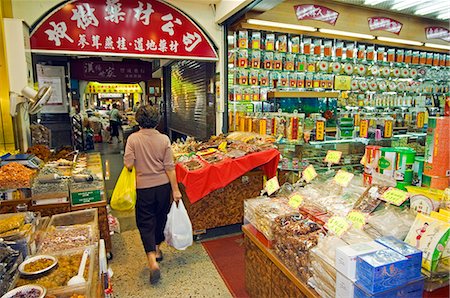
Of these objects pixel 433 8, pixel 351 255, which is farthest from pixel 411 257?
pixel 433 8

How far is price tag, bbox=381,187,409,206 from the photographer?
5.24ft

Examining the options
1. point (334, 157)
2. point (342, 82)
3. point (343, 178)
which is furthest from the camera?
point (342, 82)

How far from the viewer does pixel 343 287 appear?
131 centimetres

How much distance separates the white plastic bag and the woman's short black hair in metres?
0.81

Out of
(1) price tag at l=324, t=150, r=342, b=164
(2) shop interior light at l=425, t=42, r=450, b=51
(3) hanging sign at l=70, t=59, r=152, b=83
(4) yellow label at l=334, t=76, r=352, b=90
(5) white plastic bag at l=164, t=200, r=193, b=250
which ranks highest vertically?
(2) shop interior light at l=425, t=42, r=450, b=51

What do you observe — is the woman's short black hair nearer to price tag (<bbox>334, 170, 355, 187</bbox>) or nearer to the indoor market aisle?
the indoor market aisle

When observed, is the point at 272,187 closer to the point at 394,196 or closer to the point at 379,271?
the point at 394,196

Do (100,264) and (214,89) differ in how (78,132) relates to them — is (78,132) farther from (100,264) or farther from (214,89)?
(100,264)

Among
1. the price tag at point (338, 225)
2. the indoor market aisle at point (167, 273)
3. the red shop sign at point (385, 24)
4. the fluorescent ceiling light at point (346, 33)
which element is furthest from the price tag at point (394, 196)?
the red shop sign at point (385, 24)

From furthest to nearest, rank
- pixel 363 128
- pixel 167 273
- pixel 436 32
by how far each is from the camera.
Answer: pixel 436 32 → pixel 363 128 → pixel 167 273

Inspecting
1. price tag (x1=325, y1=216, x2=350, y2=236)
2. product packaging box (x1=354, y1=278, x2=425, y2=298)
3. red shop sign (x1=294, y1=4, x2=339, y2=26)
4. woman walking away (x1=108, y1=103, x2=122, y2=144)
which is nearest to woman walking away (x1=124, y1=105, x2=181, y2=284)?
price tag (x1=325, y1=216, x2=350, y2=236)

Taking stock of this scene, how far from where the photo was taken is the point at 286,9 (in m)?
4.79

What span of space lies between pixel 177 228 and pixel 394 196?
1.91 meters

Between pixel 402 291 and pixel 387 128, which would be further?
pixel 387 128
